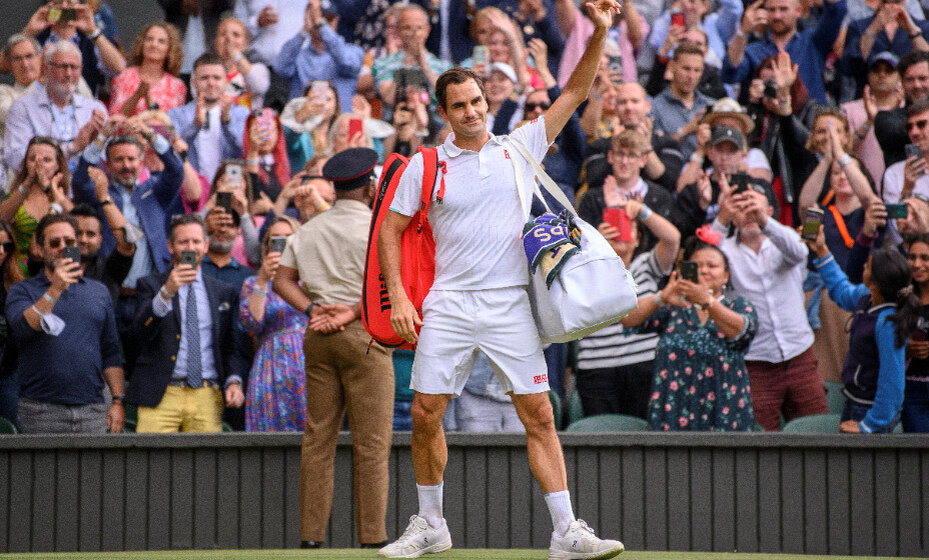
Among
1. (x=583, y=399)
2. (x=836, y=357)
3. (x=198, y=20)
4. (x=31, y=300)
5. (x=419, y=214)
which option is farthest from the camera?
(x=198, y=20)

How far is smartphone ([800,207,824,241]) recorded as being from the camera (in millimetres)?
6938

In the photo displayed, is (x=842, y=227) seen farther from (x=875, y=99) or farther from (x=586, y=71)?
(x=586, y=71)

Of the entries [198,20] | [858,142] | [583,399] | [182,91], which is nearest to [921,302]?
[583,399]

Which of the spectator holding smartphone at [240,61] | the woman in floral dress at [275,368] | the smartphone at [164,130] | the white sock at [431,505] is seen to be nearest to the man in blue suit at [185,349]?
the woman in floral dress at [275,368]

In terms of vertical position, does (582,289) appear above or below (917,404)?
above

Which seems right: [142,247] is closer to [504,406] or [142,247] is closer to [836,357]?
[504,406]

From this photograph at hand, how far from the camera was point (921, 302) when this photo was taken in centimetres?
641

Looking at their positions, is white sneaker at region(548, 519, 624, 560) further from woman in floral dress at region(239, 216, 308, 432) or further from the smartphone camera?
the smartphone camera

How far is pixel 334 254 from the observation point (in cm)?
629

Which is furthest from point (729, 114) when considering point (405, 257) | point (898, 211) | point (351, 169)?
point (405, 257)

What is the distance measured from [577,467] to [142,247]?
3492 millimetres

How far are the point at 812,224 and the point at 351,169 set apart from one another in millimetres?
2821

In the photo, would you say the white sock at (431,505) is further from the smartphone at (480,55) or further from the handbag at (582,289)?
the smartphone at (480,55)

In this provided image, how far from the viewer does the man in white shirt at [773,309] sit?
7145 millimetres
